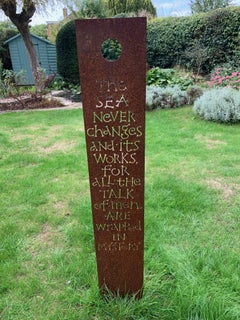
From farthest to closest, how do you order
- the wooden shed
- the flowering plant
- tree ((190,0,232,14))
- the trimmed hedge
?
tree ((190,0,232,14))
the wooden shed
the trimmed hedge
the flowering plant

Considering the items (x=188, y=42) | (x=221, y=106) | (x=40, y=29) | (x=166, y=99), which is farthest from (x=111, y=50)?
(x=40, y=29)

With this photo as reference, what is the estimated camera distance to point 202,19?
→ 27.8 ft

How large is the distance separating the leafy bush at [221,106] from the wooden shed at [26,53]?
9.17 metres

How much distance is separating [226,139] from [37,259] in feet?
10.5

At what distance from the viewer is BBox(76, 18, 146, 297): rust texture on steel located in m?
0.99

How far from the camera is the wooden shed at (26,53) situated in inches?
476

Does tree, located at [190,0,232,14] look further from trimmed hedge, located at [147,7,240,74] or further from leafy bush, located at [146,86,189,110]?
leafy bush, located at [146,86,189,110]

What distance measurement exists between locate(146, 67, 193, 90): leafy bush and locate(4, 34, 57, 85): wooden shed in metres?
6.18

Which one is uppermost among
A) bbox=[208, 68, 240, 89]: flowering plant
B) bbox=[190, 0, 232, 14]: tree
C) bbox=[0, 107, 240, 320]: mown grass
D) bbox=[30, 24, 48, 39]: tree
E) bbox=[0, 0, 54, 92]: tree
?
bbox=[190, 0, 232, 14]: tree

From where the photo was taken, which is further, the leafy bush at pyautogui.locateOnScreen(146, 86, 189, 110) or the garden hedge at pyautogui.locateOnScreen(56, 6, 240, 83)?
the garden hedge at pyautogui.locateOnScreen(56, 6, 240, 83)

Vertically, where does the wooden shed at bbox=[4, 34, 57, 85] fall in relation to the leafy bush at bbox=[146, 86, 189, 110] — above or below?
above

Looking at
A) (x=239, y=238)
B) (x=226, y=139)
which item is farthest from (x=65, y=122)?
(x=239, y=238)

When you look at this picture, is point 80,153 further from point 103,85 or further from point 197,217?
point 103,85

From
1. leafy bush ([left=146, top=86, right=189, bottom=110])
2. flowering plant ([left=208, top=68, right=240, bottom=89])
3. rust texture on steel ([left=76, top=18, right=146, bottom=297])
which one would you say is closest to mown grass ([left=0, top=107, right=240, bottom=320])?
rust texture on steel ([left=76, top=18, right=146, bottom=297])
